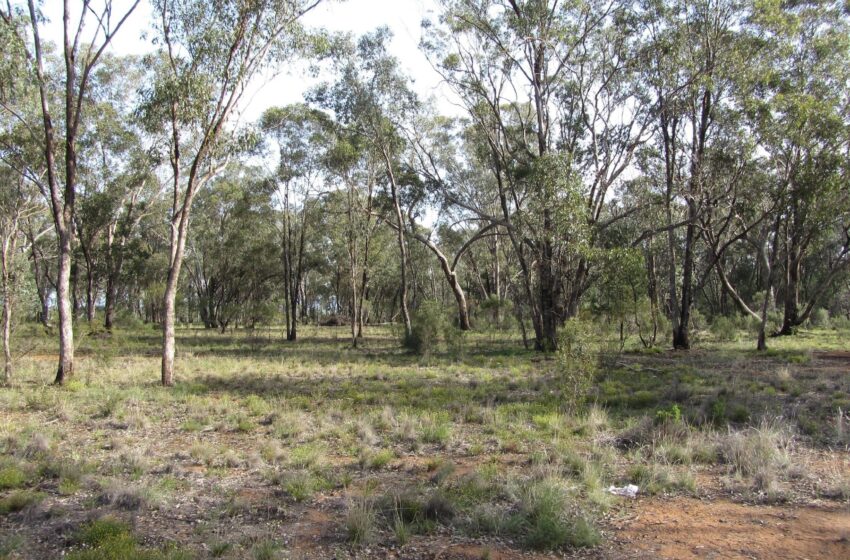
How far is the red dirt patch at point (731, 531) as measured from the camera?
429 cm

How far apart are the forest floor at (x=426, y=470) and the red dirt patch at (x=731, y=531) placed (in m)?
0.02

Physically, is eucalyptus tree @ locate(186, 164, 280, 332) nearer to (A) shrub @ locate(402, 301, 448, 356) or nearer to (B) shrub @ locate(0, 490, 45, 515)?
(A) shrub @ locate(402, 301, 448, 356)

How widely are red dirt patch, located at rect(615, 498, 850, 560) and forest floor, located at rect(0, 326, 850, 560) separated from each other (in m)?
0.02

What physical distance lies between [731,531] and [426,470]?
3267mm

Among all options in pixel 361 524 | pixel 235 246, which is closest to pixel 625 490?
pixel 361 524

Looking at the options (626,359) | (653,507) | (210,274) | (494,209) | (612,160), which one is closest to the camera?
(653,507)

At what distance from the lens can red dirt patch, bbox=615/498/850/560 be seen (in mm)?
4285

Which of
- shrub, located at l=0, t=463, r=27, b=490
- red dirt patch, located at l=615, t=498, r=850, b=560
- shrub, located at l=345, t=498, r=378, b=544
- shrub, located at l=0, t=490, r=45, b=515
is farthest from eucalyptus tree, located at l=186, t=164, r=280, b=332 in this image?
red dirt patch, located at l=615, t=498, r=850, b=560

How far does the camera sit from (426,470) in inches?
257

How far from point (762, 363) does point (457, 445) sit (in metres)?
11.8

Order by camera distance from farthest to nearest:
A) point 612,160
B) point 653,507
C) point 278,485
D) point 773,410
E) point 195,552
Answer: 1. point 612,160
2. point 773,410
3. point 278,485
4. point 653,507
5. point 195,552

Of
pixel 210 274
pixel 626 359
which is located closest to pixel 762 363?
pixel 626 359

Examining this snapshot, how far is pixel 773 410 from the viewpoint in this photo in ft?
29.5

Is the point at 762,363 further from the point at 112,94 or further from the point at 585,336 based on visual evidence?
the point at 112,94
